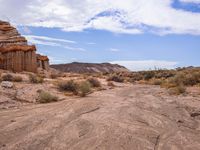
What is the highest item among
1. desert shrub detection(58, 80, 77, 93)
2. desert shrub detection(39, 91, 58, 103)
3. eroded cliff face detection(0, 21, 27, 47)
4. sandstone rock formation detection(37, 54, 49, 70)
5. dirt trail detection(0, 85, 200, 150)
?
eroded cliff face detection(0, 21, 27, 47)

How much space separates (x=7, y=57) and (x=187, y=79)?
701 inches

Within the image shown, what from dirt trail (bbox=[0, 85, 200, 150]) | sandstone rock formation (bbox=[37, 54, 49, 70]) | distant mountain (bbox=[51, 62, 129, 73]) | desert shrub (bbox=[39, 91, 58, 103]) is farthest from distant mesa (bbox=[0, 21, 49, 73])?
distant mountain (bbox=[51, 62, 129, 73])

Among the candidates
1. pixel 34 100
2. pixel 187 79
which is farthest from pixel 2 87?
pixel 187 79

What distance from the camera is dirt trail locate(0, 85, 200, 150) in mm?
12367

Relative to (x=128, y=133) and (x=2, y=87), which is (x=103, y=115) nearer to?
(x=128, y=133)

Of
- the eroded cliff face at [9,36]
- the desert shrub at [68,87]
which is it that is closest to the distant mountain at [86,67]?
the eroded cliff face at [9,36]

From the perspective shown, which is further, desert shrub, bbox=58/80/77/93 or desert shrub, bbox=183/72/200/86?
desert shrub, bbox=183/72/200/86

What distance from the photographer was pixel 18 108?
18859mm

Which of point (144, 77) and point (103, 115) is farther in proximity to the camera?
point (144, 77)

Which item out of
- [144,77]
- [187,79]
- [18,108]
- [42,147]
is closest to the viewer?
[42,147]

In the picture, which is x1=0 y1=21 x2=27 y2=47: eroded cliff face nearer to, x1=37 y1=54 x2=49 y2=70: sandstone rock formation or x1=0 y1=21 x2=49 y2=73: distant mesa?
x1=0 y1=21 x2=49 y2=73: distant mesa

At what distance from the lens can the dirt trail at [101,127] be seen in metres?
12.4

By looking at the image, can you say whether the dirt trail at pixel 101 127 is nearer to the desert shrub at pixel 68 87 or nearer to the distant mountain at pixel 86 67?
the desert shrub at pixel 68 87

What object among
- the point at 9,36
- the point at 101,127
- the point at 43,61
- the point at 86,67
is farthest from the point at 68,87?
the point at 86,67
